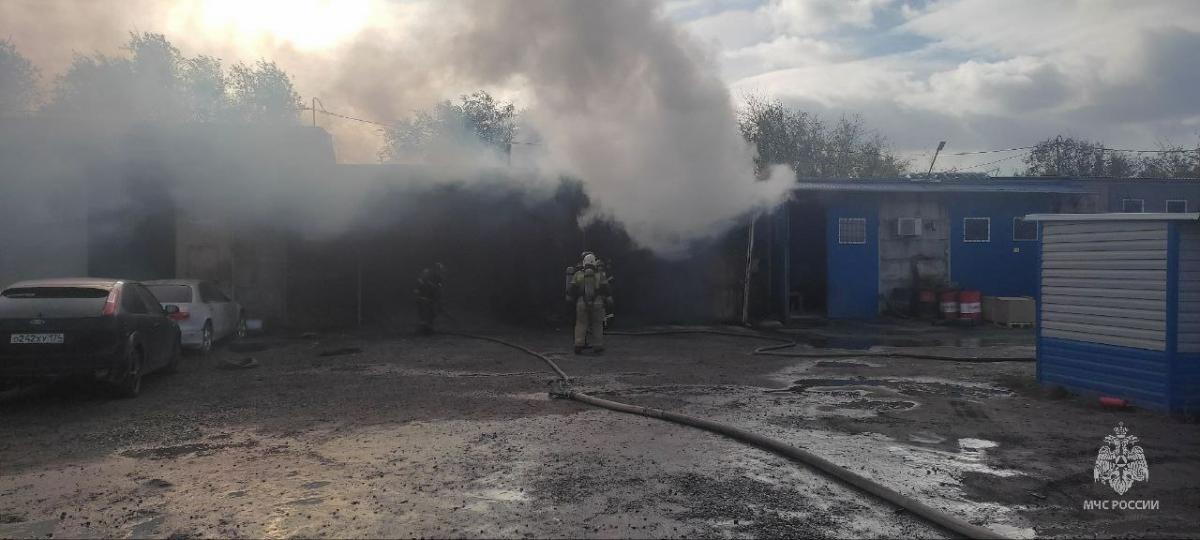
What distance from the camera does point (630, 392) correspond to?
352 inches

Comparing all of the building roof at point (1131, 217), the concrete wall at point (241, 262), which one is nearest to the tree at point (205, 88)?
the concrete wall at point (241, 262)

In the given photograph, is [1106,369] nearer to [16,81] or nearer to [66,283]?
[66,283]

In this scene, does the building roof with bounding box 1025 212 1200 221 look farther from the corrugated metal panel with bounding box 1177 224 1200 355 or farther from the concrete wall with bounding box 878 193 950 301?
the concrete wall with bounding box 878 193 950 301

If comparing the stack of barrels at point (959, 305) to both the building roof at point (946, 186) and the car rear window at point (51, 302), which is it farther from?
the car rear window at point (51, 302)

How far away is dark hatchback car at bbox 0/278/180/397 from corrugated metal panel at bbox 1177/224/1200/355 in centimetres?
1136

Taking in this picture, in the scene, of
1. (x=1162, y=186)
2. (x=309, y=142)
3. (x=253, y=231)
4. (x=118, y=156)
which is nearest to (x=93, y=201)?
(x=118, y=156)

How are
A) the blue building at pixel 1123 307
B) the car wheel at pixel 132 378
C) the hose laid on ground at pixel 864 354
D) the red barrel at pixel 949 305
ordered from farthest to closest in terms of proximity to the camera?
the red barrel at pixel 949 305 → the hose laid on ground at pixel 864 354 → the car wheel at pixel 132 378 → the blue building at pixel 1123 307

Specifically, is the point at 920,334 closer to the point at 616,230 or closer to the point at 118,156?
the point at 616,230

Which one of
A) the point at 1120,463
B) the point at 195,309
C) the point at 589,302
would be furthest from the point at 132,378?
the point at 1120,463

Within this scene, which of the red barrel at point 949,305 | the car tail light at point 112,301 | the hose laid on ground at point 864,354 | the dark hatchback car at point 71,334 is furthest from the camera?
the red barrel at point 949,305

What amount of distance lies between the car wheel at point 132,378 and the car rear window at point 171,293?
11.4 ft

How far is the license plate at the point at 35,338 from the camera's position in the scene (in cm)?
802

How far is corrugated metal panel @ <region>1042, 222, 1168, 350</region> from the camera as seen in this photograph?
7.71m

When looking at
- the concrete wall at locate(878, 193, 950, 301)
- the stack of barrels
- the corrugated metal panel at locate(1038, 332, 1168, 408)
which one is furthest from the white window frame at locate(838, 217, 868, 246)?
the corrugated metal panel at locate(1038, 332, 1168, 408)
